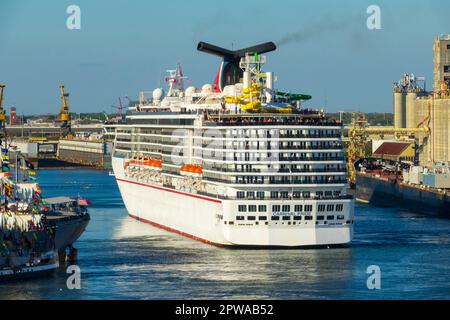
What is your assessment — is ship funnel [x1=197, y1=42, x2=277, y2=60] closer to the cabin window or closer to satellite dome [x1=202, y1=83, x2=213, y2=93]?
satellite dome [x1=202, y1=83, x2=213, y2=93]

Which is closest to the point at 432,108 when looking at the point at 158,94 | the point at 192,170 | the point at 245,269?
the point at 158,94

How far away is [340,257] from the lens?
3091 inches

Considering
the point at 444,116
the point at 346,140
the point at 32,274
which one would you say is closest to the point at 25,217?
the point at 32,274

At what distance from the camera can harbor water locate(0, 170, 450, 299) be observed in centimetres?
6788

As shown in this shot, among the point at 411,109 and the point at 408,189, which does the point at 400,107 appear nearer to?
the point at 411,109

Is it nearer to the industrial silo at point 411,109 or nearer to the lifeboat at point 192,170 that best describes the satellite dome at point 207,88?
the lifeboat at point 192,170

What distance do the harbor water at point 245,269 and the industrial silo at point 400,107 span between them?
7969 cm

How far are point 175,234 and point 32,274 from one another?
2187 centimetres

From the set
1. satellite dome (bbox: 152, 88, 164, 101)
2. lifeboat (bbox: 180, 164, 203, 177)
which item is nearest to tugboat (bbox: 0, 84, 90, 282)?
lifeboat (bbox: 180, 164, 203, 177)

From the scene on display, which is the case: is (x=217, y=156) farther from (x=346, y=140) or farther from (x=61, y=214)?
(x=346, y=140)

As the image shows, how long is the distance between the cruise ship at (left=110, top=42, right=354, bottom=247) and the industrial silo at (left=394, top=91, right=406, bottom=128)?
263ft

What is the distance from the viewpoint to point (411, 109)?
6693 inches

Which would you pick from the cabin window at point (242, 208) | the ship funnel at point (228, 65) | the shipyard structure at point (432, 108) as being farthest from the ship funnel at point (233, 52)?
the shipyard structure at point (432, 108)
